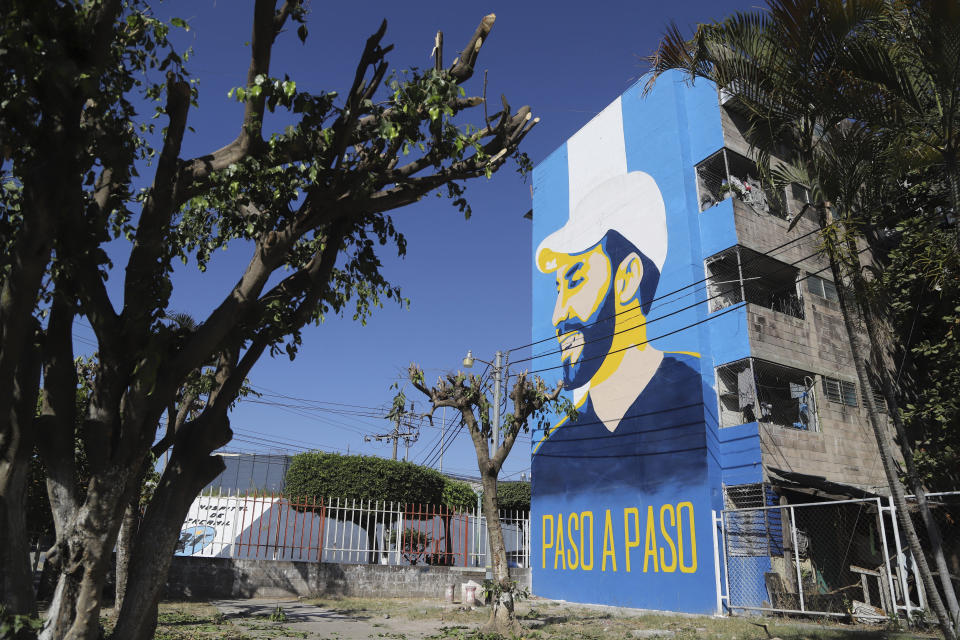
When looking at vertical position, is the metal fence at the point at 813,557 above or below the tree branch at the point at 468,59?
below

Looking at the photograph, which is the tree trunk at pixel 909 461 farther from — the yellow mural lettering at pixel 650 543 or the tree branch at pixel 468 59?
the yellow mural lettering at pixel 650 543

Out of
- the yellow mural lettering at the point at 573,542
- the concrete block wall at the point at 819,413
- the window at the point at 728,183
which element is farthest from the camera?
the yellow mural lettering at the point at 573,542

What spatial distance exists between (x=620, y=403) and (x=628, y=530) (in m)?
3.21

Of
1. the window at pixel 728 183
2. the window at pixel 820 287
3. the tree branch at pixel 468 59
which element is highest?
the window at pixel 728 183

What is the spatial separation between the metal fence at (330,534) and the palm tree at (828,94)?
12164mm

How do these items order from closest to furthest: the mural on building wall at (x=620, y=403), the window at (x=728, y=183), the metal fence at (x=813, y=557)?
the metal fence at (x=813, y=557) → the mural on building wall at (x=620, y=403) → the window at (x=728, y=183)

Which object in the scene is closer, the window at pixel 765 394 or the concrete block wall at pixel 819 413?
the concrete block wall at pixel 819 413

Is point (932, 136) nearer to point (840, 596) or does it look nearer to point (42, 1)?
point (42, 1)

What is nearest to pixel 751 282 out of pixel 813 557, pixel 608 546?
pixel 813 557

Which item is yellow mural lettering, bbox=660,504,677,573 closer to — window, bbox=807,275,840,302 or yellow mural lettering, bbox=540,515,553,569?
yellow mural lettering, bbox=540,515,553,569

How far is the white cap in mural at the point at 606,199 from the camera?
1748 centimetres

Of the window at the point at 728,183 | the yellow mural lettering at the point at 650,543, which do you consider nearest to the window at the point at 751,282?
the window at the point at 728,183

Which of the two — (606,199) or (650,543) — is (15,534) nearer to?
(650,543)

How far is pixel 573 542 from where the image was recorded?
55.8ft
